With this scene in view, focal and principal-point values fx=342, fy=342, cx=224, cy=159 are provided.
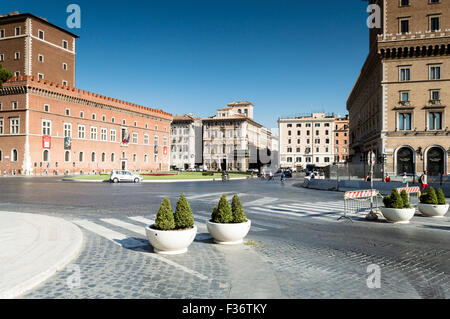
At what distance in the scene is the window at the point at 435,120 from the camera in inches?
1613

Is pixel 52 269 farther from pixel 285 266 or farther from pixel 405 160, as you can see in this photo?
pixel 405 160

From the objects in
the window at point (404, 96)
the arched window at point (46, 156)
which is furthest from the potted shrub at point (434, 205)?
the arched window at point (46, 156)

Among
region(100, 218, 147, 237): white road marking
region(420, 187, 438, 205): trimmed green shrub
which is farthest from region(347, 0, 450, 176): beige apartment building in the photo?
region(100, 218, 147, 237): white road marking

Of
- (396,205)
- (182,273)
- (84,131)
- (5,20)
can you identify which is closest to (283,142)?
(84,131)

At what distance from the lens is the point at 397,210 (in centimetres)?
1153

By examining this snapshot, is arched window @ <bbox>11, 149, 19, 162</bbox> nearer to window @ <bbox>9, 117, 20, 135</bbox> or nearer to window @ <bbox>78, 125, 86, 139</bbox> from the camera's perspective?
window @ <bbox>9, 117, 20, 135</bbox>

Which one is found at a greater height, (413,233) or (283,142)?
(283,142)

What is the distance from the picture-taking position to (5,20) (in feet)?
192

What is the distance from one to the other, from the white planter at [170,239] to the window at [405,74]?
42792 millimetres

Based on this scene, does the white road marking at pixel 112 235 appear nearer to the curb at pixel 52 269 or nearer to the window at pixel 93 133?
the curb at pixel 52 269

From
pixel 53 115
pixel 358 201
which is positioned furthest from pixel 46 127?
pixel 358 201

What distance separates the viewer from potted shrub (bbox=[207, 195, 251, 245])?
26.2 ft
